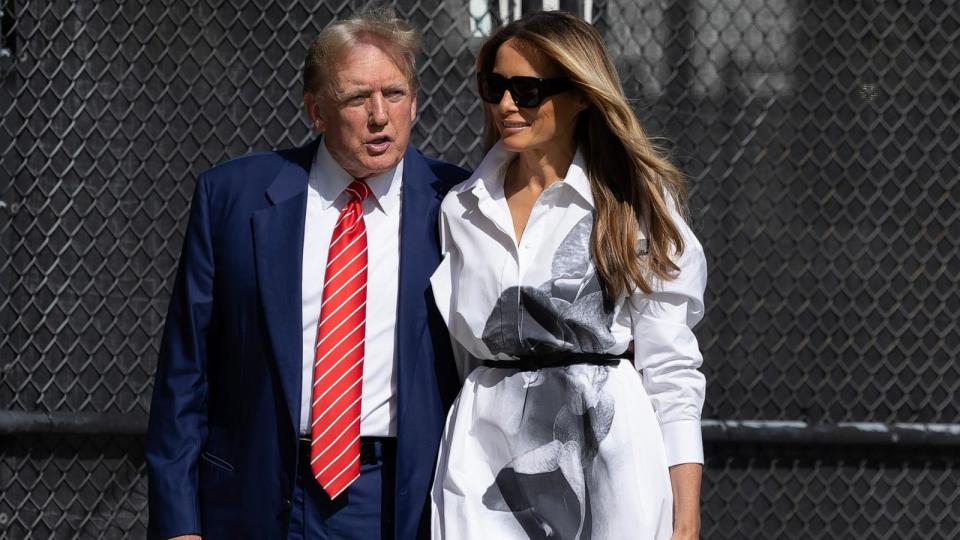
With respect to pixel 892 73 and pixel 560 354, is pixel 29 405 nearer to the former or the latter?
pixel 560 354

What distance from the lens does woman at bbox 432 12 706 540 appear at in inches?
85.5

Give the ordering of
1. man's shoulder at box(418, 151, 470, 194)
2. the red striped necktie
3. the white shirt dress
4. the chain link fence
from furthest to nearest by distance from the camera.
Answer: the chain link fence < man's shoulder at box(418, 151, 470, 194) < the red striped necktie < the white shirt dress

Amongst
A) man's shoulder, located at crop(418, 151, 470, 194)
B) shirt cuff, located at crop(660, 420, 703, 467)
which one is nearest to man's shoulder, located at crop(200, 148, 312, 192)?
man's shoulder, located at crop(418, 151, 470, 194)

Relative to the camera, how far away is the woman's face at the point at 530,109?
7.36ft

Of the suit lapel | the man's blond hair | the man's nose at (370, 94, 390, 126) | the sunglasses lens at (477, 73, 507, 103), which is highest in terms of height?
the sunglasses lens at (477, 73, 507, 103)

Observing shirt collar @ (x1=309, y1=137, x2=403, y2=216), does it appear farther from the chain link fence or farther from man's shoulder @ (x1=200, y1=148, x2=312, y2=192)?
the chain link fence

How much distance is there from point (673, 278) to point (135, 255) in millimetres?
2517

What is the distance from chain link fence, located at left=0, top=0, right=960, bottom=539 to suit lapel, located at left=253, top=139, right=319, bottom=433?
1795mm

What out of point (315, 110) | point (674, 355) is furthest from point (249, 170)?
point (674, 355)

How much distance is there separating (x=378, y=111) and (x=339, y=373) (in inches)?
20.7

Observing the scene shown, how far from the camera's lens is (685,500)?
2.23 metres

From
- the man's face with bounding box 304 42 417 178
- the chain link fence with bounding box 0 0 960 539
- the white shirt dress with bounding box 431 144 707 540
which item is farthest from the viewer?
the chain link fence with bounding box 0 0 960 539

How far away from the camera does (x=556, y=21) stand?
2236 millimetres

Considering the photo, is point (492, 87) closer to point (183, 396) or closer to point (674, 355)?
point (674, 355)
